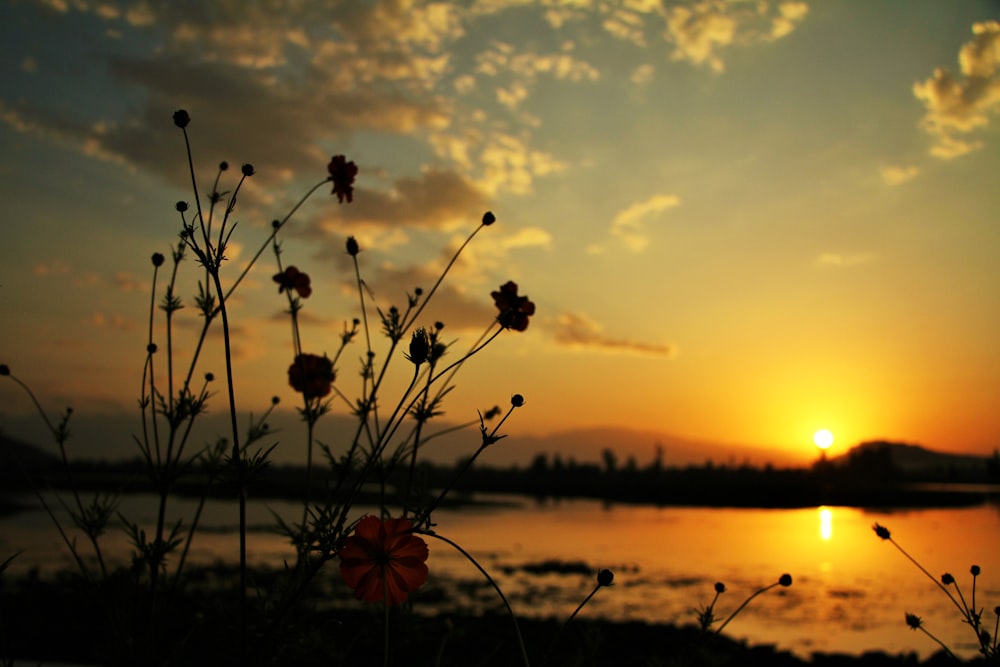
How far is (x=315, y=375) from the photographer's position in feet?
8.27

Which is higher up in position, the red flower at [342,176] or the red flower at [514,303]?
the red flower at [342,176]

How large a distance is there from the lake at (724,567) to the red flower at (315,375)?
4194mm

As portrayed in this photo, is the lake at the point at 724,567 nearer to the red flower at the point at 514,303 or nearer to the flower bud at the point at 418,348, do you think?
the red flower at the point at 514,303

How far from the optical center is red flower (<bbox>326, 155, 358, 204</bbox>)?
8.43 ft

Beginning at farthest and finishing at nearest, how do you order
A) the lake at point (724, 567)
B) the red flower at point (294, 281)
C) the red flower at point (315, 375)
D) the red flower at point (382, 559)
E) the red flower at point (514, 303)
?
1. the lake at point (724, 567)
2. the red flower at point (294, 281)
3. the red flower at point (315, 375)
4. the red flower at point (514, 303)
5. the red flower at point (382, 559)

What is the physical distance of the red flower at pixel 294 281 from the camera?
8.97ft

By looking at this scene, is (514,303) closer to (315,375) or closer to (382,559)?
(315,375)

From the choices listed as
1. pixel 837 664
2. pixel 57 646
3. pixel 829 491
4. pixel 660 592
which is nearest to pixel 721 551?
pixel 660 592

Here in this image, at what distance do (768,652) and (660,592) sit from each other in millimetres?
4999

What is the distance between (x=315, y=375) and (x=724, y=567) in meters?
17.1

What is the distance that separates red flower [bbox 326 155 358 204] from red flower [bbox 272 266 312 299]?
1.19ft

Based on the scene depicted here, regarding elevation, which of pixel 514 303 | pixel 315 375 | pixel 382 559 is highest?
pixel 514 303

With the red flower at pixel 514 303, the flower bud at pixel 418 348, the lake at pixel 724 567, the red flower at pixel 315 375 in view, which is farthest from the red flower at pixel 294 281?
the lake at pixel 724 567

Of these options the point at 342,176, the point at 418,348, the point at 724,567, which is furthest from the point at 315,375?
the point at 724,567
